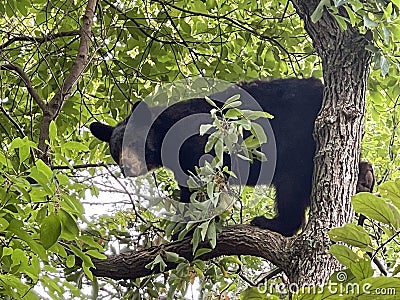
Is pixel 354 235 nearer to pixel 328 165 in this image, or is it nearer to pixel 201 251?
pixel 328 165

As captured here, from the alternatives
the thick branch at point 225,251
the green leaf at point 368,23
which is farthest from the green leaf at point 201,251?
the green leaf at point 368,23

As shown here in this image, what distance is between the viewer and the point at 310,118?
11.3 ft

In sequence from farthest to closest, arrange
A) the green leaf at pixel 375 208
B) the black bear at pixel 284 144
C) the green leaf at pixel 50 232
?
the black bear at pixel 284 144
the green leaf at pixel 50 232
the green leaf at pixel 375 208

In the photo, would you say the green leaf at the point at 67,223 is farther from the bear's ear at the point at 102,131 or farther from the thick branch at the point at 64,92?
the bear's ear at the point at 102,131

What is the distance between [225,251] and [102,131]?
1.51m

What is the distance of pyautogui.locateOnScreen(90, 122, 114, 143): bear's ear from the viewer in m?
3.85

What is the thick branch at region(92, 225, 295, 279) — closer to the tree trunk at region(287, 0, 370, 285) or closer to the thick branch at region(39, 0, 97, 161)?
the tree trunk at region(287, 0, 370, 285)

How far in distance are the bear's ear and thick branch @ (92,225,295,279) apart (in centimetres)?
112

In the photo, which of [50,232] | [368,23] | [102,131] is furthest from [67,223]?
[102,131]

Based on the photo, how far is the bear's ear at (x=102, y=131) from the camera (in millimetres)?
3851

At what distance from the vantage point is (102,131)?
390cm

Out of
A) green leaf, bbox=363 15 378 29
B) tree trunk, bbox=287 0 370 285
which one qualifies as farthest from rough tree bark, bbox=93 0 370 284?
green leaf, bbox=363 15 378 29

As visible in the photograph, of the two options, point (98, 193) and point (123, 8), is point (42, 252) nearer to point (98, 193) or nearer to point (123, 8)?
point (98, 193)

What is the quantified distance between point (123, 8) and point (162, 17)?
30 cm
